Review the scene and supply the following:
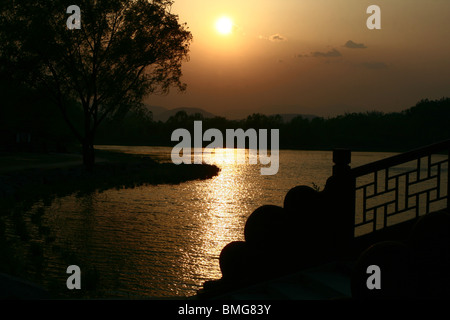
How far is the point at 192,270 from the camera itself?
10914 mm

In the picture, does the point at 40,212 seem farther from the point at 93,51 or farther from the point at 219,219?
the point at 93,51

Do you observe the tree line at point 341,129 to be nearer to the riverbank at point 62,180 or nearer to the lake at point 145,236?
the riverbank at point 62,180

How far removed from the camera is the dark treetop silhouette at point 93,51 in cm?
3153

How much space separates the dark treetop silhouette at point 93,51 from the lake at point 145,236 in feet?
35.1

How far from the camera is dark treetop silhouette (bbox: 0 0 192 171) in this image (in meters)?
31.5

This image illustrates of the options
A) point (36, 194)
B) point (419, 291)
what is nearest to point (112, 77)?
point (36, 194)

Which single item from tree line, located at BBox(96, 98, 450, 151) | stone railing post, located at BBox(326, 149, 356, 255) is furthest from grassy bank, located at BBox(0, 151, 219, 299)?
tree line, located at BBox(96, 98, 450, 151)

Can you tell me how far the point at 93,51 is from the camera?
3400 centimetres

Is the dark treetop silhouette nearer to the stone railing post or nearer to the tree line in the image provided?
the stone railing post

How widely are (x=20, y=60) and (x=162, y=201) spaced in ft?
54.0

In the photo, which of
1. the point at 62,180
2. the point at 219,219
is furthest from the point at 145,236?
the point at 62,180

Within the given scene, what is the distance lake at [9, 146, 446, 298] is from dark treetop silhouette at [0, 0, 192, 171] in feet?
35.1
